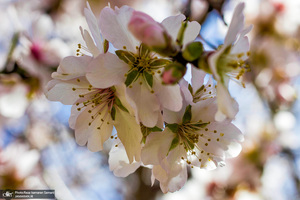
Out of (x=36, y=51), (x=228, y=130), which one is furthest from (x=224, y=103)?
(x=36, y=51)

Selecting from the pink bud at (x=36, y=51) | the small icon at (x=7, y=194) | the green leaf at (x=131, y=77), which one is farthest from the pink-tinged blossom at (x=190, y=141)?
the pink bud at (x=36, y=51)

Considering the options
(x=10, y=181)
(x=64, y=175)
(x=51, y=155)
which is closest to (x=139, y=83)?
(x=10, y=181)

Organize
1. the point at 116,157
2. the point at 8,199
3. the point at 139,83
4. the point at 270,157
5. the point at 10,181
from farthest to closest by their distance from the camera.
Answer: the point at 270,157 < the point at 10,181 < the point at 8,199 < the point at 116,157 < the point at 139,83

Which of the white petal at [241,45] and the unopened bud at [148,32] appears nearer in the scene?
the unopened bud at [148,32]

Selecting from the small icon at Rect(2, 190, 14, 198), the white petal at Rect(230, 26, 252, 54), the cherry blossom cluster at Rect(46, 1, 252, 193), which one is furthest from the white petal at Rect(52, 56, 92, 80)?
the small icon at Rect(2, 190, 14, 198)

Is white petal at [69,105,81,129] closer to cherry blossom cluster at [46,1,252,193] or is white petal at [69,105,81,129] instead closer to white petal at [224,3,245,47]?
cherry blossom cluster at [46,1,252,193]

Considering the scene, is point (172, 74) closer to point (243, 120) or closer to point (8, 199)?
point (8, 199)

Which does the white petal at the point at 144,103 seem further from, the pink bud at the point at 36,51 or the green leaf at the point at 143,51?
the pink bud at the point at 36,51

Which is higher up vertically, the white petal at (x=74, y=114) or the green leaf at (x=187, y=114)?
the white petal at (x=74, y=114)
